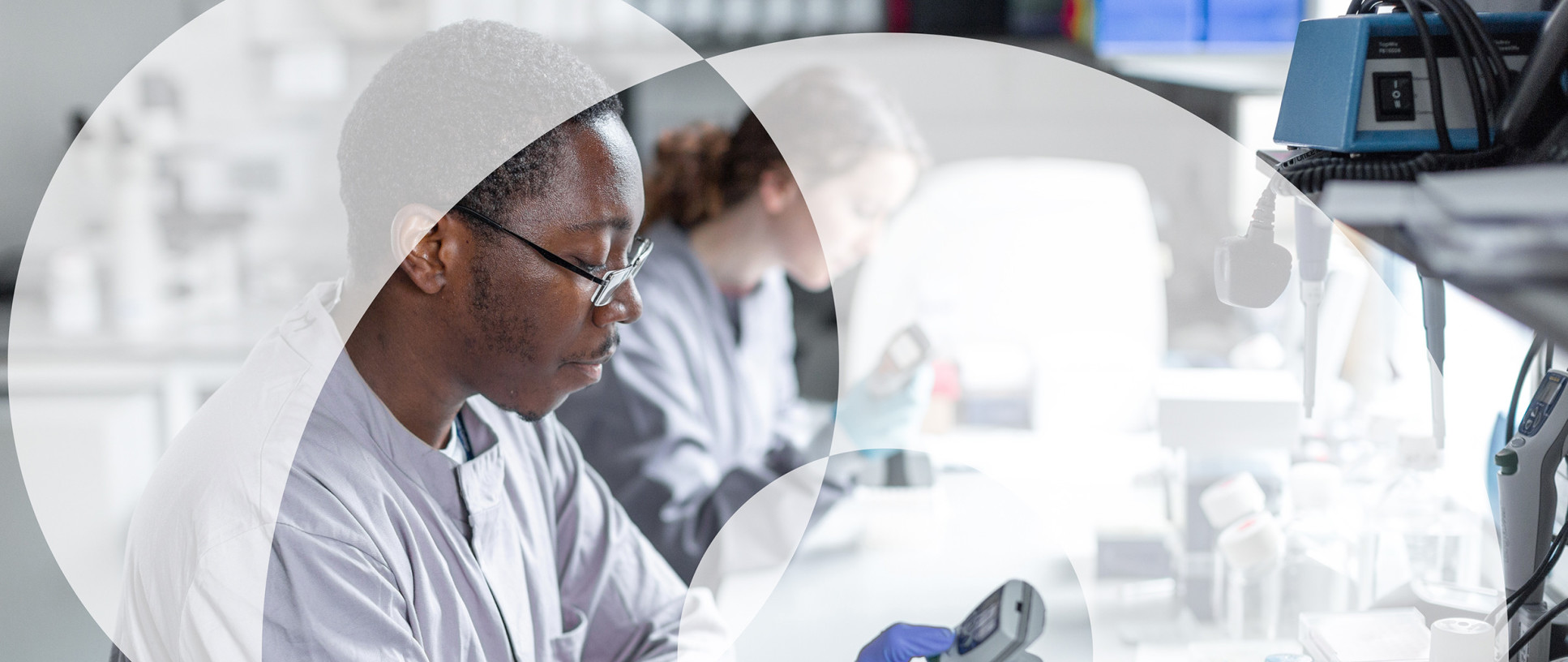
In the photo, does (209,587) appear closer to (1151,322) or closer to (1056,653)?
(1056,653)

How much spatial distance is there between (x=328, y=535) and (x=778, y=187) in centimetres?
122

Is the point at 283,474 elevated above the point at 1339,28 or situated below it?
below

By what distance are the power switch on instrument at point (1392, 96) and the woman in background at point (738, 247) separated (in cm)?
102

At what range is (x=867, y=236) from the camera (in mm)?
1952

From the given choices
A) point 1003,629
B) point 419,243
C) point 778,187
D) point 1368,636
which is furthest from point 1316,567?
point 778,187

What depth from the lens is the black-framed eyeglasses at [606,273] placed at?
0.84 m

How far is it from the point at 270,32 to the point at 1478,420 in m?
2.87

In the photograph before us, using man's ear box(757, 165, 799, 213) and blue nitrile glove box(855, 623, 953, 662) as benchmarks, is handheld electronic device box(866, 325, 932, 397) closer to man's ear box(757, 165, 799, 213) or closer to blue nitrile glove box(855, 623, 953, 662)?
man's ear box(757, 165, 799, 213)

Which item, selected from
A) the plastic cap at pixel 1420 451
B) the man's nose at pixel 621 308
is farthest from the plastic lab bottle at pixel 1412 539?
the man's nose at pixel 621 308

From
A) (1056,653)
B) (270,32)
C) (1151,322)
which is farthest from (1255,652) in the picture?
(270,32)

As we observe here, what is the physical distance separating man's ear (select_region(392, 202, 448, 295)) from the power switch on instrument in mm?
696

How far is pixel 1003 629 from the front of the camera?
88cm

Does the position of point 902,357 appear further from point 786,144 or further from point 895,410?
point 786,144

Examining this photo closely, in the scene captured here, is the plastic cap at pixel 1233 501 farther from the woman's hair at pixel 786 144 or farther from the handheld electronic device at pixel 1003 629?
the woman's hair at pixel 786 144
